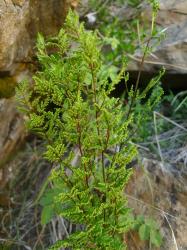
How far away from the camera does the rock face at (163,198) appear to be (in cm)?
201

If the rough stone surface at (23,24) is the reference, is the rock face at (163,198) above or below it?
below

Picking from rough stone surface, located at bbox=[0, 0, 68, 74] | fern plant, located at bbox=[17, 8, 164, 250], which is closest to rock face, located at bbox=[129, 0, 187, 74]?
rough stone surface, located at bbox=[0, 0, 68, 74]

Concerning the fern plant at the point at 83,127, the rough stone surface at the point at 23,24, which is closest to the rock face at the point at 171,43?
the rough stone surface at the point at 23,24

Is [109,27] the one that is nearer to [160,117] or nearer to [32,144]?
[160,117]

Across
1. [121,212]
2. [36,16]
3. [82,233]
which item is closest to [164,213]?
[121,212]

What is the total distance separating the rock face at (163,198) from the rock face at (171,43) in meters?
0.69

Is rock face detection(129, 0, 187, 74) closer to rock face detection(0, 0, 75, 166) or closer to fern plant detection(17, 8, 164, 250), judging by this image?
rock face detection(0, 0, 75, 166)

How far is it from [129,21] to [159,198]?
51.5 inches

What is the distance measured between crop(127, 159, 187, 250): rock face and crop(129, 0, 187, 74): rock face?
691mm

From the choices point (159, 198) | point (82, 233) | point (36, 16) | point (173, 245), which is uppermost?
point (36, 16)

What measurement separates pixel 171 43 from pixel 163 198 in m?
1.04

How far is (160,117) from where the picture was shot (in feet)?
8.49

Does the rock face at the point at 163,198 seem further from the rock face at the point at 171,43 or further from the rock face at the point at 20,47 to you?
the rock face at the point at 20,47

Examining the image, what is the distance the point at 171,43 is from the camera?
2.63 meters
